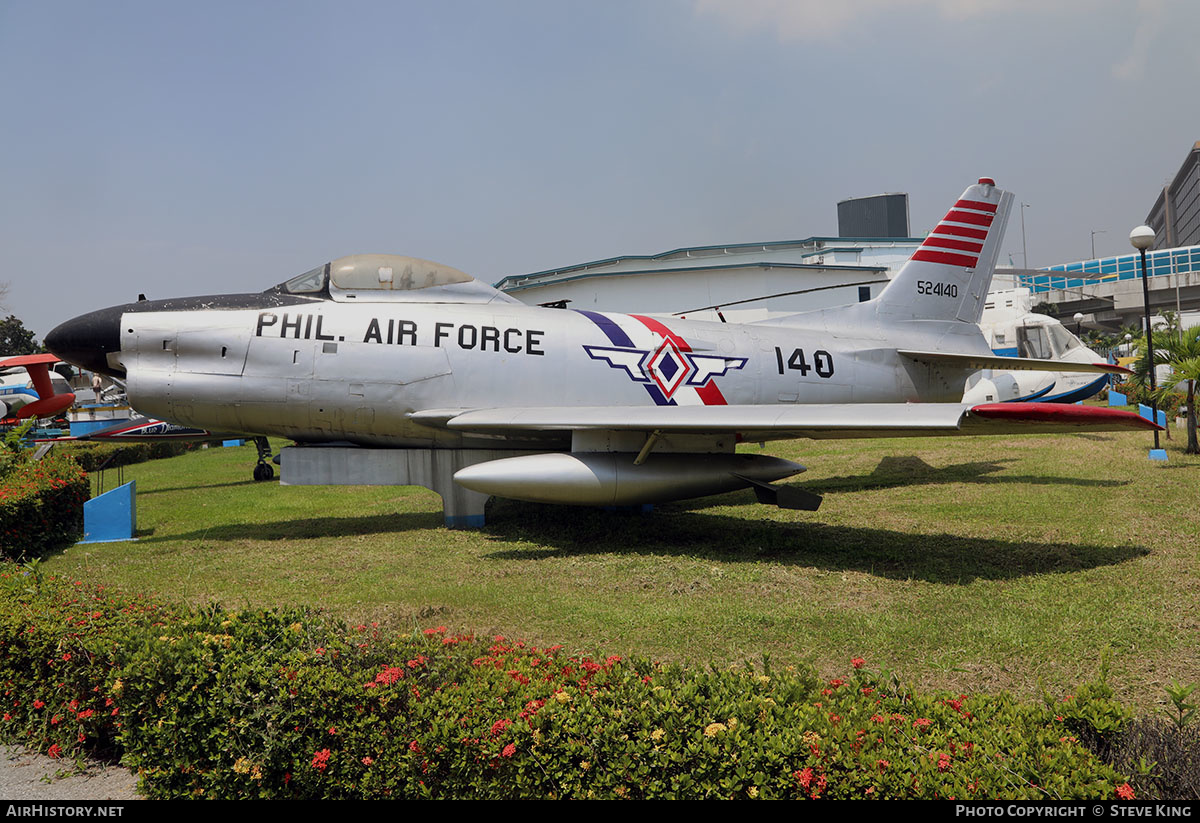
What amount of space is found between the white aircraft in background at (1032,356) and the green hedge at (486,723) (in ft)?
38.8

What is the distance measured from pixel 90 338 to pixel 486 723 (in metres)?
9.19

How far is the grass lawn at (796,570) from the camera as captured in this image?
17.5 feet

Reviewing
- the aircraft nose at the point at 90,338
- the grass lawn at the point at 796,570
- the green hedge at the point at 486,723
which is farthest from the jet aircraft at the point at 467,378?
the green hedge at the point at 486,723

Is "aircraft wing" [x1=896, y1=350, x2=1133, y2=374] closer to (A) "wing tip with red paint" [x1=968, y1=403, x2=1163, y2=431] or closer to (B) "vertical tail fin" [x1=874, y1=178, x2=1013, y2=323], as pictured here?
(B) "vertical tail fin" [x1=874, y1=178, x2=1013, y2=323]

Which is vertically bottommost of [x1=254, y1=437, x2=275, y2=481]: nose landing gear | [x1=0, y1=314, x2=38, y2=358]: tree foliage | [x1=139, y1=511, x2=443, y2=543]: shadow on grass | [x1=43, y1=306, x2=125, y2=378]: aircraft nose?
[x1=139, y1=511, x2=443, y2=543]: shadow on grass

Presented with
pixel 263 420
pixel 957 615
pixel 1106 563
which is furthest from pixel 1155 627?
pixel 263 420

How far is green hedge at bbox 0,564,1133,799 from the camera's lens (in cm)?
285

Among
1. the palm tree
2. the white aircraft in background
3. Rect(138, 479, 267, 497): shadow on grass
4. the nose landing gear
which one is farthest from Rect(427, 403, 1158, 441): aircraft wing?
the nose landing gear

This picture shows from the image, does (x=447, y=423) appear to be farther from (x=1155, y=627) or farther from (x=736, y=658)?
(x=1155, y=627)

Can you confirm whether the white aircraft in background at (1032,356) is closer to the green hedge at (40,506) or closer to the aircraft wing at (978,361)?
the aircraft wing at (978,361)

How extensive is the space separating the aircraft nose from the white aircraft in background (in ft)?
47.4

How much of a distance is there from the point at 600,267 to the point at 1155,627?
4690 cm

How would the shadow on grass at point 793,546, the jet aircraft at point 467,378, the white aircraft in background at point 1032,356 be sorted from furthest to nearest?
the white aircraft in background at point 1032,356, the jet aircraft at point 467,378, the shadow on grass at point 793,546

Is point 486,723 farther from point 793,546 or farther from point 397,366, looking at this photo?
point 397,366
